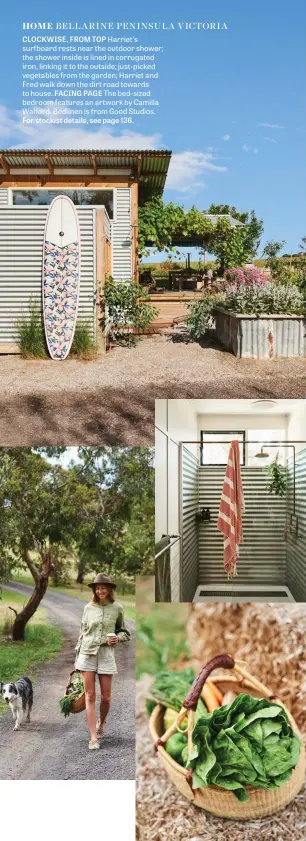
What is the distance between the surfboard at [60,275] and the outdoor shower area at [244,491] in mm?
4578

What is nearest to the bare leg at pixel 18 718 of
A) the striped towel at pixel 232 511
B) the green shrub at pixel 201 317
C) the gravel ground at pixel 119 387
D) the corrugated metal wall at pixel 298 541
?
the striped towel at pixel 232 511

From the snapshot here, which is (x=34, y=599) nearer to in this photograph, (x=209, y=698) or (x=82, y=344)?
(x=209, y=698)

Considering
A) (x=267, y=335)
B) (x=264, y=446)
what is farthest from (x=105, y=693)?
(x=267, y=335)

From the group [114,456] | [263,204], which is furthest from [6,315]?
[114,456]

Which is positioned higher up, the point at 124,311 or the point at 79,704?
the point at 124,311

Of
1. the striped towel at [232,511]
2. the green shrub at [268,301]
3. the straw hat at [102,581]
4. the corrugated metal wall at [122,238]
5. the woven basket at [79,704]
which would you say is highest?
the corrugated metal wall at [122,238]

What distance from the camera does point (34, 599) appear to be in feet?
13.7

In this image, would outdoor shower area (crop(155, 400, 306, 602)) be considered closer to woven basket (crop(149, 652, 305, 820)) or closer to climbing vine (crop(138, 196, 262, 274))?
woven basket (crop(149, 652, 305, 820))

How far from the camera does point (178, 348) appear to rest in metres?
8.76

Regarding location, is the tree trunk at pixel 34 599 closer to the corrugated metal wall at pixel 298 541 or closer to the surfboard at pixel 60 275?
the corrugated metal wall at pixel 298 541

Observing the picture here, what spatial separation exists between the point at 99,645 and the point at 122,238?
6695 mm

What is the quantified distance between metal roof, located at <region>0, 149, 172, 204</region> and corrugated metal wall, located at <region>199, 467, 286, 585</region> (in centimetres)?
625

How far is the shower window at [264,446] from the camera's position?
14.0 ft

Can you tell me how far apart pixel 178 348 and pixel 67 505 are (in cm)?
482
